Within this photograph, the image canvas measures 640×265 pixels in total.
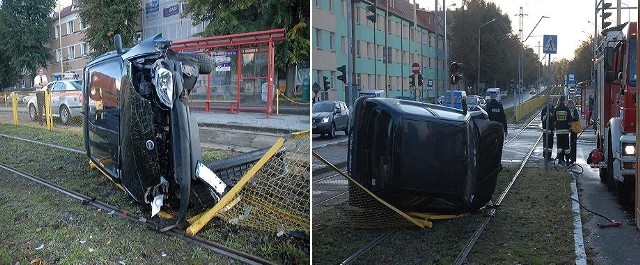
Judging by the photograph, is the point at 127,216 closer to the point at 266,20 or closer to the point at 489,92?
the point at 266,20

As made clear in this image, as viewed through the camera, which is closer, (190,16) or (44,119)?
(190,16)

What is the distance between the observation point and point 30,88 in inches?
69.4

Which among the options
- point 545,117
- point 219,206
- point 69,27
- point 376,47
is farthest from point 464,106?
point 69,27

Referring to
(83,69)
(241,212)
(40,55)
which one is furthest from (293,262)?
(40,55)

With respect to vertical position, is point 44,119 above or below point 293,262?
above

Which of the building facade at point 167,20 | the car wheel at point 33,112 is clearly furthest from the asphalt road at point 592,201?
the car wheel at point 33,112

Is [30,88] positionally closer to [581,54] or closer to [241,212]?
[241,212]

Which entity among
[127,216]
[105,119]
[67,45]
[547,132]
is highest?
[67,45]

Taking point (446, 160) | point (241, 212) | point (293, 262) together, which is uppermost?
point (446, 160)

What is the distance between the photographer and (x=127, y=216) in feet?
5.74

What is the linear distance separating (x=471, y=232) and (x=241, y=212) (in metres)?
0.70

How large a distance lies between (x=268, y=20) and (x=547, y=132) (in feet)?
4.20

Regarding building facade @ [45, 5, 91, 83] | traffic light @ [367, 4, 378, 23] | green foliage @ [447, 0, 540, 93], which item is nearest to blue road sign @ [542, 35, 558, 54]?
green foliage @ [447, 0, 540, 93]

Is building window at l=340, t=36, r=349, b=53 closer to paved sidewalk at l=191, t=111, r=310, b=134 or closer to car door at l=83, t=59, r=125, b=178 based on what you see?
paved sidewalk at l=191, t=111, r=310, b=134
